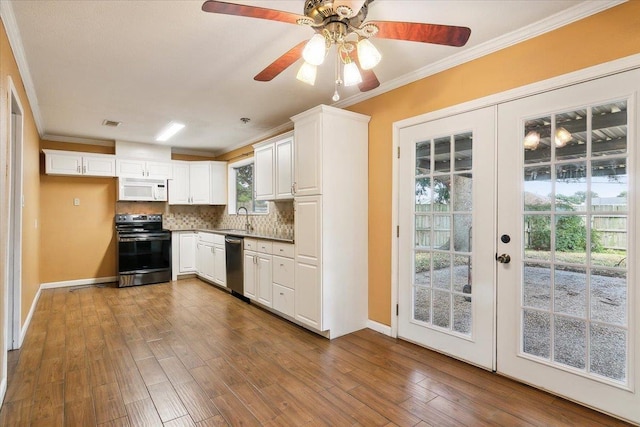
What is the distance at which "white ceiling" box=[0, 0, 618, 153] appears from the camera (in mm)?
2072

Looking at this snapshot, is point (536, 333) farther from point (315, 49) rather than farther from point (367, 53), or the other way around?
point (315, 49)

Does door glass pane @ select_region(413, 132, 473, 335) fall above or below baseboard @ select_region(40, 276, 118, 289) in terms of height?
above

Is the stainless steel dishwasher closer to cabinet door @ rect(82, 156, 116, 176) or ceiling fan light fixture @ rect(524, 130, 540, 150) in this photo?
cabinet door @ rect(82, 156, 116, 176)

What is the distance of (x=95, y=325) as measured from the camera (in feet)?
11.7

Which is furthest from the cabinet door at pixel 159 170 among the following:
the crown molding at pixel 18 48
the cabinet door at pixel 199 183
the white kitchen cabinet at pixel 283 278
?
the white kitchen cabinet at pixel 283 278

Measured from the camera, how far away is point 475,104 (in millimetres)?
2588

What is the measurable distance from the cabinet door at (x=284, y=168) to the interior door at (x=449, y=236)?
1458 millimetres

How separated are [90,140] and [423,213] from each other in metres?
5.75

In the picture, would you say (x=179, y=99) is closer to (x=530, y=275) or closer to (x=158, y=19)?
(x=158, y=19)

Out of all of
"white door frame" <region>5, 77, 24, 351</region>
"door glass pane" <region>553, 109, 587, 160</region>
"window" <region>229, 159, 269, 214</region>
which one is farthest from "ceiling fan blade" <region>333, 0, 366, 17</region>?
"window" <region>229, 159, 269, 214</region>

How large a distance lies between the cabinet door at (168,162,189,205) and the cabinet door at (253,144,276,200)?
7.36 ft

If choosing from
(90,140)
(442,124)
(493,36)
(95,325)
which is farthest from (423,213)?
(90,140)

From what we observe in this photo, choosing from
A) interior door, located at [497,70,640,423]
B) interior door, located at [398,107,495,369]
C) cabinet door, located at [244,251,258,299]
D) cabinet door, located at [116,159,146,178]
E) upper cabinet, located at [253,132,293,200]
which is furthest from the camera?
cabinet door, located at [116,159,146,178]

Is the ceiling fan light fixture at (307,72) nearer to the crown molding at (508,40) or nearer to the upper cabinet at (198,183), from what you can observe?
the crown molding at (508,40)
